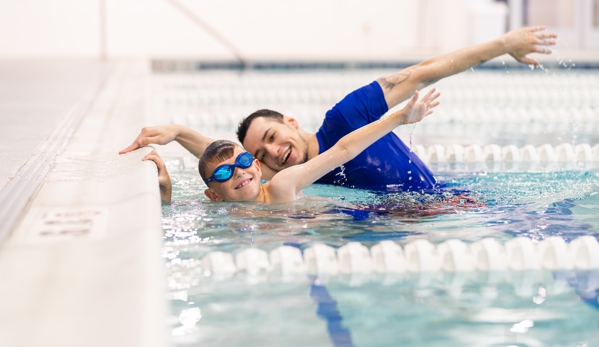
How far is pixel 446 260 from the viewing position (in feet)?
5.63

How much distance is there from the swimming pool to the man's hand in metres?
0.50

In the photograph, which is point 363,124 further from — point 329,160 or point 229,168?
point 229,168

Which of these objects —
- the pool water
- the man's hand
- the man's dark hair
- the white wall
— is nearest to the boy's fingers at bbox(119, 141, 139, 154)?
the pool water

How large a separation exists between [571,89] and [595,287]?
4526 millimetres

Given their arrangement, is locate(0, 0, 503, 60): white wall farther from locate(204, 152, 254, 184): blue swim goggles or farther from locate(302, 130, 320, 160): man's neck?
locate(204, 152, 254, 184): blue swim goggles

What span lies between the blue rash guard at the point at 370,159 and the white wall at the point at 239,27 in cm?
679

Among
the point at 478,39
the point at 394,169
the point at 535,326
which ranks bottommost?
the point at 535,326

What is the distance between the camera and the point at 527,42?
2775 millimetres

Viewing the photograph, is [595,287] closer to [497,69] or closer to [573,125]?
[573,125]

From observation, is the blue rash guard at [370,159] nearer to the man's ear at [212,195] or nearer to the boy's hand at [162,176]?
the man's ear at [212,195]

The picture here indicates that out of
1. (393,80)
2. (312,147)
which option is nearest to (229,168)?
(312,147)

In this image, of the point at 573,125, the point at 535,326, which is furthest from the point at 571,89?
the point at 535,326

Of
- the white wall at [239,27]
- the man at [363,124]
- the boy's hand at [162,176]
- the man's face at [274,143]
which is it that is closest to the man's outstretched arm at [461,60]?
the man at [363,124]

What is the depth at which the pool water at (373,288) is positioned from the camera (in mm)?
1394
